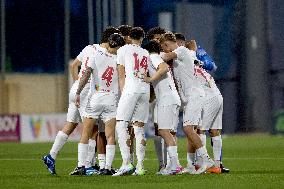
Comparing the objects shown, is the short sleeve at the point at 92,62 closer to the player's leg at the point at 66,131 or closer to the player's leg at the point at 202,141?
the player's leg at the point at 66,131

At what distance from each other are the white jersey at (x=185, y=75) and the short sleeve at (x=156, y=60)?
434 mm

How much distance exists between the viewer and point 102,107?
14711mm

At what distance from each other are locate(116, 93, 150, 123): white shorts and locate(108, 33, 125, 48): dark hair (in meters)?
0.78

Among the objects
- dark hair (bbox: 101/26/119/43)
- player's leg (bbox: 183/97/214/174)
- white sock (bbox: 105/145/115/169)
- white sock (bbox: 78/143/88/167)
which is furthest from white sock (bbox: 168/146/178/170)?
dark hair (bbox: 101/26/119/43)

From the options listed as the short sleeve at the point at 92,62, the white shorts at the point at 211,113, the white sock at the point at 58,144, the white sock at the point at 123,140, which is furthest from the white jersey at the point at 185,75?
the white sock at the point at 58,144

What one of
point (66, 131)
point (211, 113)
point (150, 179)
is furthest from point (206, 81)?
point (150, 179)

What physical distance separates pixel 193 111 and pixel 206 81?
88cm

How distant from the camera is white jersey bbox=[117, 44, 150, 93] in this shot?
14.3m

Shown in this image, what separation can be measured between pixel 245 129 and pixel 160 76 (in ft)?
98.2

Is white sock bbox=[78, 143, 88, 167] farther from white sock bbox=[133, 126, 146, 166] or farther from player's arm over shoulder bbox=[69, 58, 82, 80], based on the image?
player's arm over shoulder bbox=[69, 58, 82, 80]

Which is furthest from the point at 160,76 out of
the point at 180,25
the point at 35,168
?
the point at 180,25

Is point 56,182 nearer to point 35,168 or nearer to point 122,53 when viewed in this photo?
point 122,53

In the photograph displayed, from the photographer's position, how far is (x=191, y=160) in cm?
1534

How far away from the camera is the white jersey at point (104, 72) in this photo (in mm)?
14633
